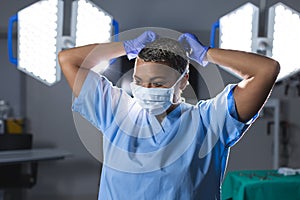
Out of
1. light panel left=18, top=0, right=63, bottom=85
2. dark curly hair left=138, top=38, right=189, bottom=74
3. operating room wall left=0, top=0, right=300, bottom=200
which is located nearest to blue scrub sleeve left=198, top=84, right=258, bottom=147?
dark curly hair left=138, top=38, right=189, bottom=74

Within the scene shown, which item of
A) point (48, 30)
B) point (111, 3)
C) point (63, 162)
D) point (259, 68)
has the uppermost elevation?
point (111, 3)

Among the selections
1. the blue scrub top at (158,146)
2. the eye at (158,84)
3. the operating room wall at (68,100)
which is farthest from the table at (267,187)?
the eye at (158,84)

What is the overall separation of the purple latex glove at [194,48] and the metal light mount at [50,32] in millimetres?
325

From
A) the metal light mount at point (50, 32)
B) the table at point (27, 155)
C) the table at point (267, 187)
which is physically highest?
the metal light mount at point (50, 32)

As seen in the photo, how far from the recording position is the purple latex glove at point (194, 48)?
34.5 inches

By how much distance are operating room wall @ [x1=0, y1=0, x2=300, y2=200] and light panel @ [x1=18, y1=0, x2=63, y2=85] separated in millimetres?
1944

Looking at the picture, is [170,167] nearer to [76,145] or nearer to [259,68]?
[259,68]

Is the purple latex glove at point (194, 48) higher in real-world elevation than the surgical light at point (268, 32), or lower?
lower

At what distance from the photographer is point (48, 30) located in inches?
48.2

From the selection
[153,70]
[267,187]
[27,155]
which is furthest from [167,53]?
[27,155]

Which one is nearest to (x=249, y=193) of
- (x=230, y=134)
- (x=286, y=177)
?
(x=286, y=177)

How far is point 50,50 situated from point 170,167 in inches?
22.7

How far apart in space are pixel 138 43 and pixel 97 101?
0.17 meters

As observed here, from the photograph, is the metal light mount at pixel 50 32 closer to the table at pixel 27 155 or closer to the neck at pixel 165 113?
the neck at pixel 165 113
